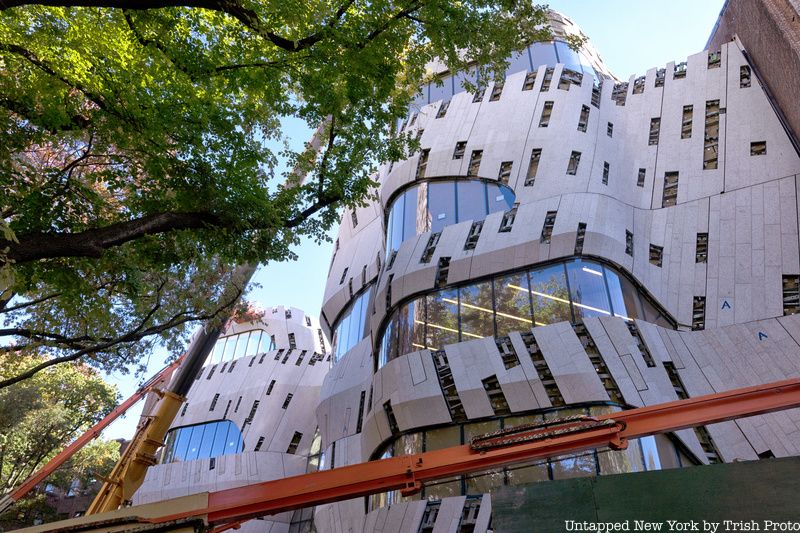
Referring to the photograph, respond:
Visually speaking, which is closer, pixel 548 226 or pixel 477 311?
pixel 477 311

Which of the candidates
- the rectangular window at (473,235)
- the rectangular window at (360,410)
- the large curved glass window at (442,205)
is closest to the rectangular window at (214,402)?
the rectangular window at (360,410)

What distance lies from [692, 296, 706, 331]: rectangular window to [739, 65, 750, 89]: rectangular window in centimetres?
910

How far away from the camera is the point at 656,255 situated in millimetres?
16859

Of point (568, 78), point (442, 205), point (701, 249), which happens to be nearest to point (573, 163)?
point (442, 205)

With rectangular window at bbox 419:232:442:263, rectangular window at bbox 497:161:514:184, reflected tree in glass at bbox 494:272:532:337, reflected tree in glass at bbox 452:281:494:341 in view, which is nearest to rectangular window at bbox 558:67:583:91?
rectangular window at bbox 497:161:514:184

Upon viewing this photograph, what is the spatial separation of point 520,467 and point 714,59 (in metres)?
18.1

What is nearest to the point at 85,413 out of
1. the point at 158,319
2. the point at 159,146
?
the point at 158,319

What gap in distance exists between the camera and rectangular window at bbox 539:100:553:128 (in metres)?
19.8

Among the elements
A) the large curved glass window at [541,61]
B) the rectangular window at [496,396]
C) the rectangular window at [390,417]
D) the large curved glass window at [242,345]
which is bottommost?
the rectangular window at [390,417]

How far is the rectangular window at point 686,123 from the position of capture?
19.2 meters

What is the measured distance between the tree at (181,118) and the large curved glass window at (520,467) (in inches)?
242

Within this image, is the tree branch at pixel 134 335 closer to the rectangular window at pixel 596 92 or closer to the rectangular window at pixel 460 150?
the rectangular window at pixel 460 150

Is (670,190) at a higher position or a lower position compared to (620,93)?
lower

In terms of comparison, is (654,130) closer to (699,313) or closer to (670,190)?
(670,190)
